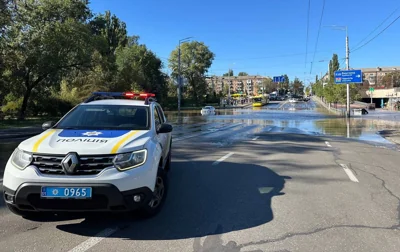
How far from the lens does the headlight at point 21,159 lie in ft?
14.4

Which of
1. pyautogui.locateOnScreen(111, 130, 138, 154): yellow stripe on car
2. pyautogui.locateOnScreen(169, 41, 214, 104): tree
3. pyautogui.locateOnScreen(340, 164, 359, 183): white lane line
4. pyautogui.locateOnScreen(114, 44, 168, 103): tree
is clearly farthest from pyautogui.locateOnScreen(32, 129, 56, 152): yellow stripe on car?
pyautogui.locateOnScreen(169, 41, 214, 104): tree

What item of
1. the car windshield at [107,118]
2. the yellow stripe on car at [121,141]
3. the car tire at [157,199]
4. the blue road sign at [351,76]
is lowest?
the car tire at [157,199]

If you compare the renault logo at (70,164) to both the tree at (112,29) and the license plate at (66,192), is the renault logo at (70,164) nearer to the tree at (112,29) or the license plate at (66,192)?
the license plate at (66,192)

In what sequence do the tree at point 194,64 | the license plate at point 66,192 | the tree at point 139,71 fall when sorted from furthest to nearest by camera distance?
the tree at point 194,64 < the tree at point 139,71 < the license plate at point 66,192

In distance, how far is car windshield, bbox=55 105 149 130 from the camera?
566cm

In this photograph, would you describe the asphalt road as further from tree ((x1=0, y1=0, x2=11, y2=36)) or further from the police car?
tree ((x1=0, y1=0, x2=11, y2=36))

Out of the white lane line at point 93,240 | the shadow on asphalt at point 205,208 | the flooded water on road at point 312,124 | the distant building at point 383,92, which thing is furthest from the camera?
the distant building at point 383,92

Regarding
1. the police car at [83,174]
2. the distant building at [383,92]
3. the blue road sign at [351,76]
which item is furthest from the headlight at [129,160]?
the distant building at [383,92]

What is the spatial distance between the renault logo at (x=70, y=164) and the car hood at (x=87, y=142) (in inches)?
Answer: 4.0

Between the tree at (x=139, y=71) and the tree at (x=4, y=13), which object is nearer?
the tree at (x=4, y=13)

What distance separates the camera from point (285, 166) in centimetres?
920

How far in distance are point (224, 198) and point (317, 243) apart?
2093 mm

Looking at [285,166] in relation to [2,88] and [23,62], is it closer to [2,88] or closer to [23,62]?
[23,62]

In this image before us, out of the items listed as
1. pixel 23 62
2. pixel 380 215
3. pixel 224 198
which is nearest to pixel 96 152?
pixel 224 198
